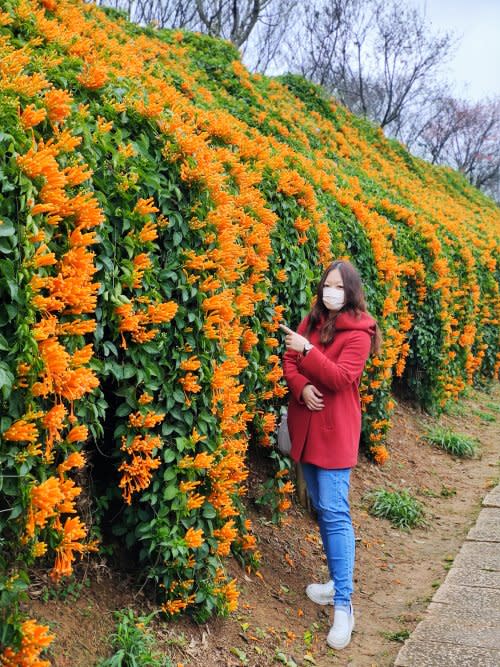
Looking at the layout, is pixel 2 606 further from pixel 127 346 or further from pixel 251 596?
pixel 251 596

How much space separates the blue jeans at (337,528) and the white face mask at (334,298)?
924 mm

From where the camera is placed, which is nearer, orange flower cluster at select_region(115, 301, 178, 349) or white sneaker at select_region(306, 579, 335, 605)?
orange flower cluster at select_region(115, 301, 178, 349)

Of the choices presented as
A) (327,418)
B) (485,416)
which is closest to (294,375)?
(327,418)

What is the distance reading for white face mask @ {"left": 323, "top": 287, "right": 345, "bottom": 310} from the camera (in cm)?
407

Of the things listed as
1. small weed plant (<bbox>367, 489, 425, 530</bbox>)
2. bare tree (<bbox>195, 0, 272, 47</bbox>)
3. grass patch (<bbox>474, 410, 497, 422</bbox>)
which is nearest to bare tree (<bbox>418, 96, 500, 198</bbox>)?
bare tree (<bbox>195, 0, 272, 47</bbox>)

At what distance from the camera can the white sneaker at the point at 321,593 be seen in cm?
441

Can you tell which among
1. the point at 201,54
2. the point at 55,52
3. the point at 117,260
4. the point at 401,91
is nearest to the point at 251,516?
the point at 117,260

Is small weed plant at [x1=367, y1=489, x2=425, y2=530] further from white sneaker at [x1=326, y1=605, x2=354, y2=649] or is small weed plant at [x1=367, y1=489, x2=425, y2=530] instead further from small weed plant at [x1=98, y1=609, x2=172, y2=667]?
small weed plant at [x1=98, y1=609, x2=172, y2=667]

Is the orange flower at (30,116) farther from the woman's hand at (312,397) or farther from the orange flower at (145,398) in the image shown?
the woman's hand at (312,397)

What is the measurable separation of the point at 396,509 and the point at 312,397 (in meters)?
2.52

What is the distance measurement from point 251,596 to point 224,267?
1.93 metres

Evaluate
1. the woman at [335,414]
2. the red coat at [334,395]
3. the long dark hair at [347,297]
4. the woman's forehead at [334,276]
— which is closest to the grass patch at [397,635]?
the woman at [335,414]

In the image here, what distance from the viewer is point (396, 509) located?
6.08m

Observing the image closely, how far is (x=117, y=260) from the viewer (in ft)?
9.96
